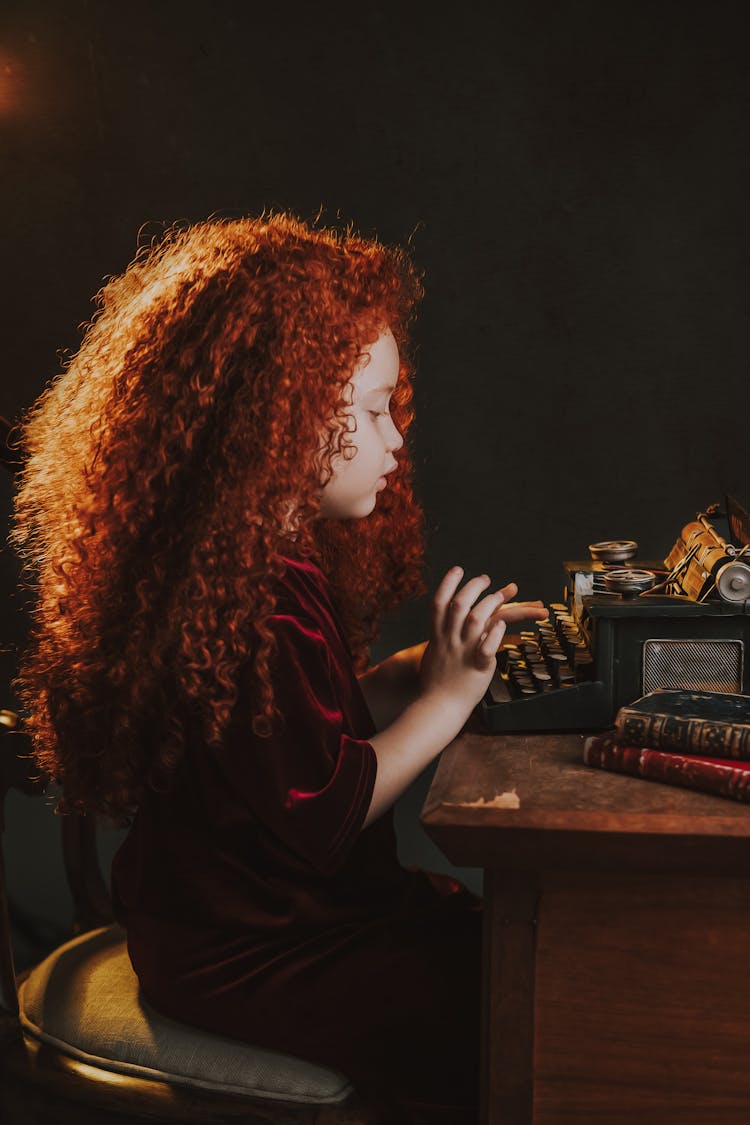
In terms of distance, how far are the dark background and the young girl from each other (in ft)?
2.88

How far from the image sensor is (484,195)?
210 centimetres

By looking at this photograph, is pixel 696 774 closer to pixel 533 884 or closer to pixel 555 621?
pixel 533 884

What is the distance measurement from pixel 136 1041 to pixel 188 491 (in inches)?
22.8

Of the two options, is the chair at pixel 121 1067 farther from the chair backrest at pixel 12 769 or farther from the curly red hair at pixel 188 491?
the curly red hair at pixel 188 491

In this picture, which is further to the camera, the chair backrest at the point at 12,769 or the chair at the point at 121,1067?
the chair backrest at the point at 12,769

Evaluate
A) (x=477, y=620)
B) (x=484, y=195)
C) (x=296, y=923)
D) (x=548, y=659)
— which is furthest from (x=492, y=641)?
(x=484, y=195)

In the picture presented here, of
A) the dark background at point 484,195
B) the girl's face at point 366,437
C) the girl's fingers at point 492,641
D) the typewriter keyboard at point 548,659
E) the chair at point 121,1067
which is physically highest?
the dark background at point 484,195

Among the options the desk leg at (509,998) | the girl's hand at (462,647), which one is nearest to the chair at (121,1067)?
the desk leg at (509,998)

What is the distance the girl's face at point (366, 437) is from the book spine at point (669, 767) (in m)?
0.39

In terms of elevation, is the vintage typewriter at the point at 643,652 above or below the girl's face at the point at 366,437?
below

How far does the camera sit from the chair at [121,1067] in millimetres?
1062

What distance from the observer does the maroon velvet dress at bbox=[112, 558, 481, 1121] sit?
106 centimetres

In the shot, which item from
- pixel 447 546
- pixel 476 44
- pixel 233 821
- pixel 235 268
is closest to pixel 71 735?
pixel 233 821

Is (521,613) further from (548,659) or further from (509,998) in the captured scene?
(509,998)
